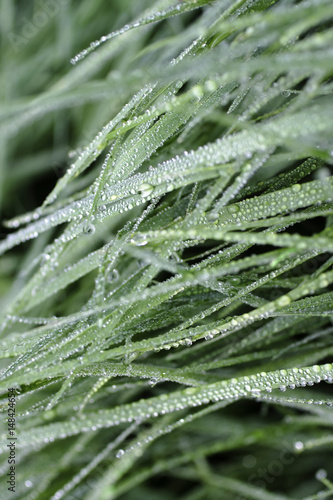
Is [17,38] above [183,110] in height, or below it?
above

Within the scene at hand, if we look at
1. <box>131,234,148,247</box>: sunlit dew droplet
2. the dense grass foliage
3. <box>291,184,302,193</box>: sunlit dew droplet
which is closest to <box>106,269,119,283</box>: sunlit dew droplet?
the dense grass foliage

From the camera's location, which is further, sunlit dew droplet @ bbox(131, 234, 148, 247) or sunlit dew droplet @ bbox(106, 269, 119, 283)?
sunlit dew droplet @ bbox(106, 269, 119, 283)

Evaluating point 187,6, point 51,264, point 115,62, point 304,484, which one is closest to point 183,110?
point 187,6

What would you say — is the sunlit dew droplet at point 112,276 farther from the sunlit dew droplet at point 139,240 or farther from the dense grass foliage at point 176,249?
the sunlit dew droplet at point 139,240

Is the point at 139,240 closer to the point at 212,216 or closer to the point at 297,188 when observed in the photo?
the point at 212,216

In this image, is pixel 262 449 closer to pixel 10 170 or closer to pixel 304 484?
pixel 304 484

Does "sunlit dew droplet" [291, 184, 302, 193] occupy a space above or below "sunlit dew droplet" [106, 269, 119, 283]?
below

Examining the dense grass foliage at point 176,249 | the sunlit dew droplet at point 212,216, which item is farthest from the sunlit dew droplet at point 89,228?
the sunlit dew droplet at point 212,216

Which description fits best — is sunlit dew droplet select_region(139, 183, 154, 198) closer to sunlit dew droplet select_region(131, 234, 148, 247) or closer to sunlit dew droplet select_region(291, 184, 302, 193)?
sunlit dew droplet select_region(131, 234, 148, 247)
